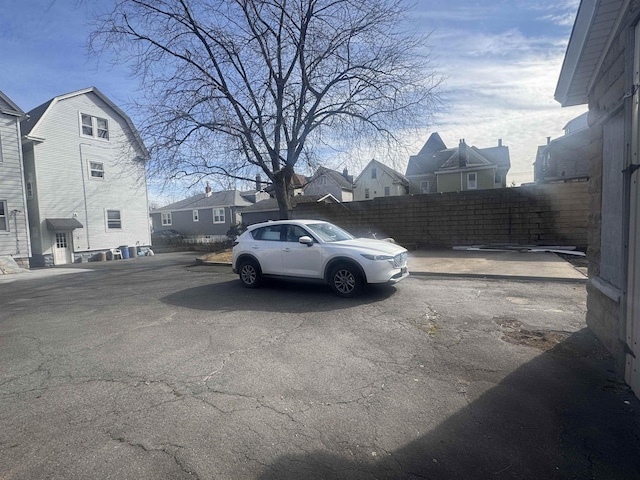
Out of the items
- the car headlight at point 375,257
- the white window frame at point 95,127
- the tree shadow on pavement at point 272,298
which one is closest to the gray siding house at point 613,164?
the car headlight at point 375,257

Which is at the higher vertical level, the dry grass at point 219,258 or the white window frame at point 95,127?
the white window frame at point 95,127

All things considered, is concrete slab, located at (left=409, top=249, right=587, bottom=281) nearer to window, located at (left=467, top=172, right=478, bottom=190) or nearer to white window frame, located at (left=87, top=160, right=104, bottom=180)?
white window frame, located at (left=87, top=160, right=104, bottom=180)

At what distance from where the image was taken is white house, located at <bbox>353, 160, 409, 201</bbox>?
41.1 m

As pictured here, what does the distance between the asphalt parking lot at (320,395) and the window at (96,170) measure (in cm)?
1798

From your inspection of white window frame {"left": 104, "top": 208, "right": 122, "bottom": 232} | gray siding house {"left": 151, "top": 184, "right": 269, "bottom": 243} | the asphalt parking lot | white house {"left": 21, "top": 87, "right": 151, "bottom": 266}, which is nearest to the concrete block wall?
the asphalt parking lot

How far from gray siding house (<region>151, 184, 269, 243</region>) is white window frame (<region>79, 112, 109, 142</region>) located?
48.9ft

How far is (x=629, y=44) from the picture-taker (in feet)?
11.1

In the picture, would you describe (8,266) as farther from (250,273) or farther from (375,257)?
(375,257)

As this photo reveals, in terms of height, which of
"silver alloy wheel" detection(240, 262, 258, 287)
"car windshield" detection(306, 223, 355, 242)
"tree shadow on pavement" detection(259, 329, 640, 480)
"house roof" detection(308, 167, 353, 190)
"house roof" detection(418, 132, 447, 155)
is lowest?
"tree shadow on pavement" detection(259, 329, 640, 480)

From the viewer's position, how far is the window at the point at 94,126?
68.5ft

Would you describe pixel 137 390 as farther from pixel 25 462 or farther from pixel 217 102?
pixel 217 102

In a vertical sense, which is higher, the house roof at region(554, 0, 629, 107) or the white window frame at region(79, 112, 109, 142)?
the white window frame at region(79, 112, 109, 142)

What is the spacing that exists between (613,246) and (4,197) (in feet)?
74.6

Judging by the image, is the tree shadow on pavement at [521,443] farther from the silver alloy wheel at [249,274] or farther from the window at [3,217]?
the window at [3,217]
